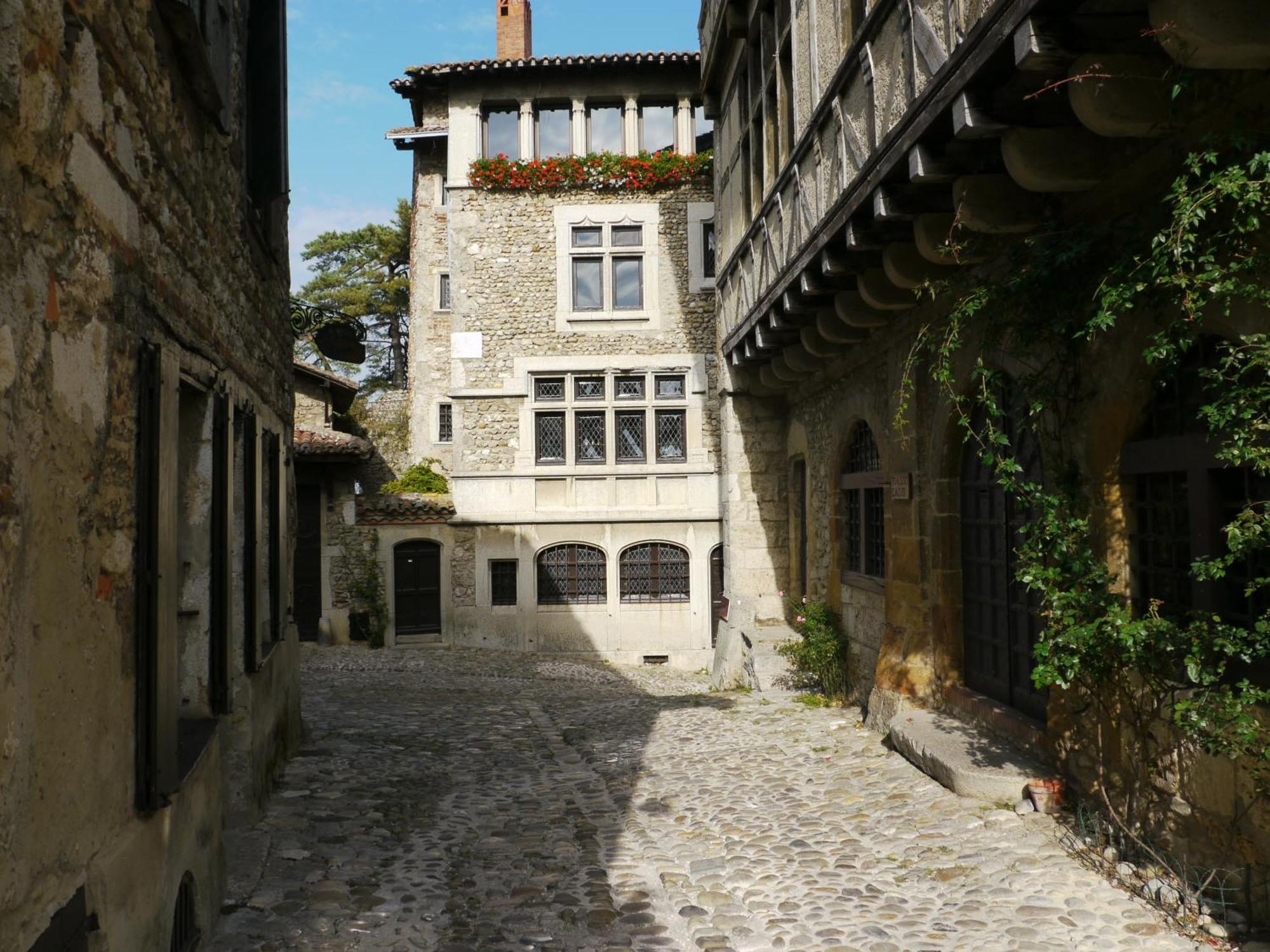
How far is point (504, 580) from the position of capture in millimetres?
15883

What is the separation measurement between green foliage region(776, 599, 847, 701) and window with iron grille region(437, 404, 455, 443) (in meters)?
12.6

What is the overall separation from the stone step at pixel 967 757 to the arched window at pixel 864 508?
1.85 metres

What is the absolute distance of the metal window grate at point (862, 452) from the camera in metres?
8.63

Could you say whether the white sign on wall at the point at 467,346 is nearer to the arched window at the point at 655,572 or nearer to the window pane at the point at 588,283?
the window pane at the point at 588,283

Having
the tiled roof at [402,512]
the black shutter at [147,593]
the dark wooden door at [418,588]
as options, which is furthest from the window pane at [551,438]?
the black shutter at [147,593]

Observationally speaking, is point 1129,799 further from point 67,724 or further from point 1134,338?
point 67,724

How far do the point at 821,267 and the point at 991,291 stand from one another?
208cm

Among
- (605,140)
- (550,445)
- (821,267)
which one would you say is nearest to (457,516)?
(550,445)

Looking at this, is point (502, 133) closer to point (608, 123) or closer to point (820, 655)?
point (608, 123)

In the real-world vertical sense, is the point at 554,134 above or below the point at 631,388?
above

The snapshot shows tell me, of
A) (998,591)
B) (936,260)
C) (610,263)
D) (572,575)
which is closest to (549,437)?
(572,575)

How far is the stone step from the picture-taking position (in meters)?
5.13

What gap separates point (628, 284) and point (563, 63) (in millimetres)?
3730

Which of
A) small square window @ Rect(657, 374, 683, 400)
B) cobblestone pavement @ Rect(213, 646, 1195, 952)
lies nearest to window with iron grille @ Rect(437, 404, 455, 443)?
small square window @ Rect(657, 374, 683, 400)
